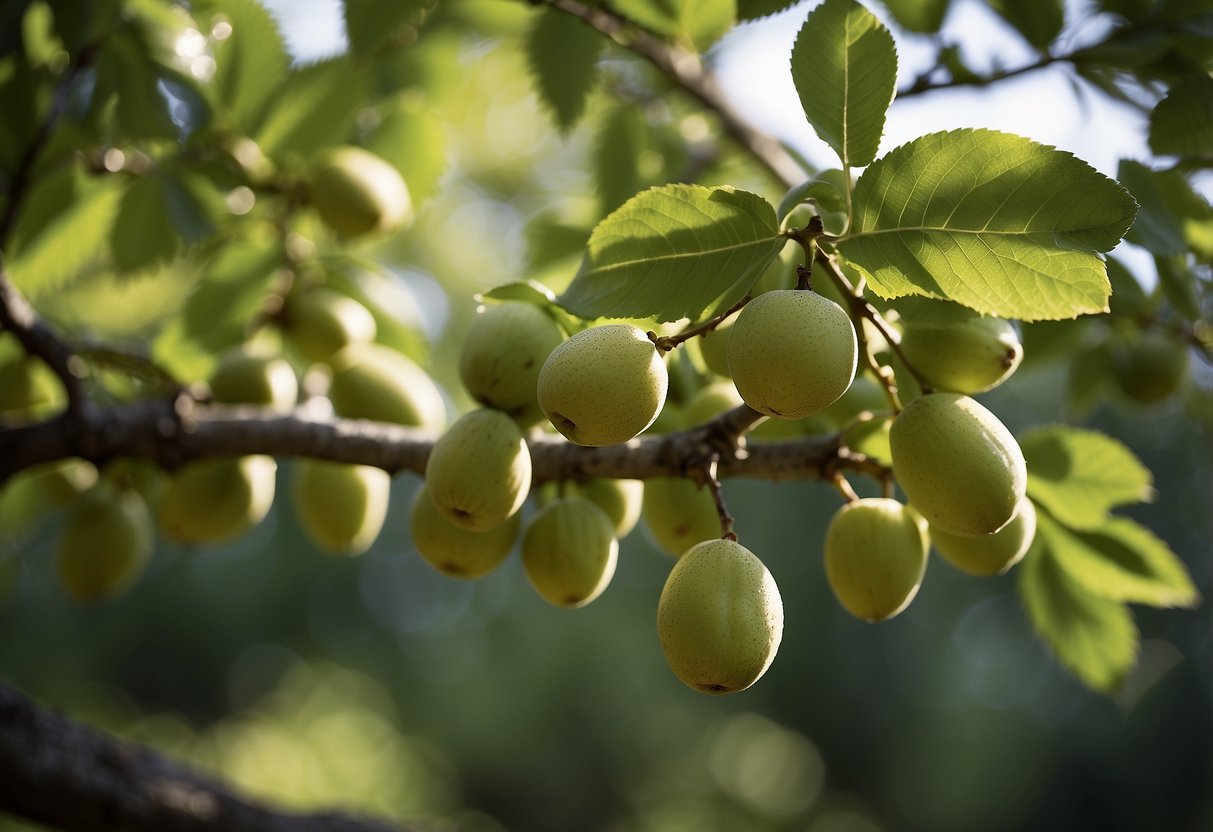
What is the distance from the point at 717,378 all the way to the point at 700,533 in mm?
228

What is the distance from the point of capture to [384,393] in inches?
67.8

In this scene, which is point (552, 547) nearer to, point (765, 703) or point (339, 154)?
point (339, 154)

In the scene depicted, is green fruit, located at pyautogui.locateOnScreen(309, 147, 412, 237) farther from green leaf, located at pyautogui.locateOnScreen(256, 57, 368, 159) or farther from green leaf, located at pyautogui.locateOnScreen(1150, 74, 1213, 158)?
green leaf, located at pyautogui.locateOnScreen(1150, 74, 1213, 158)

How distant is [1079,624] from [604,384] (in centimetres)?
109

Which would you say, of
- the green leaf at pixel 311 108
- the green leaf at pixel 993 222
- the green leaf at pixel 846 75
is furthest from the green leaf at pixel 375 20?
the green leaf at pixel 993 222

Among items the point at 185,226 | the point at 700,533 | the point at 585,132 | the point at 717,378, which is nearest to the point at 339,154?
the point at 185,226

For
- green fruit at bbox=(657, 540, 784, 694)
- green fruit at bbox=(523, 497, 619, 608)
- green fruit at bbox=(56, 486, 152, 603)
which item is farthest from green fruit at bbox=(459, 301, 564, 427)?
green fruit at bbox=(56, 486, 152, 603)

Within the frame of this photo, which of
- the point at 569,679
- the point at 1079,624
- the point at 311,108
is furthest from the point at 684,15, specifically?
the point at 569,679

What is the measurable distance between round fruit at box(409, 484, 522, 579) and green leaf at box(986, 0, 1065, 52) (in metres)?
1.06

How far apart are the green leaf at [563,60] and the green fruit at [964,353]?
861mm

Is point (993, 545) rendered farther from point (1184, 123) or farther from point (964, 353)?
point (1184, 123)

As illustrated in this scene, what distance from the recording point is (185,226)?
5.62 feet

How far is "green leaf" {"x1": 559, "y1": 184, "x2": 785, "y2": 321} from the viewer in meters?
0.98

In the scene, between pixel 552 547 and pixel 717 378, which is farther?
pixel 717 378
